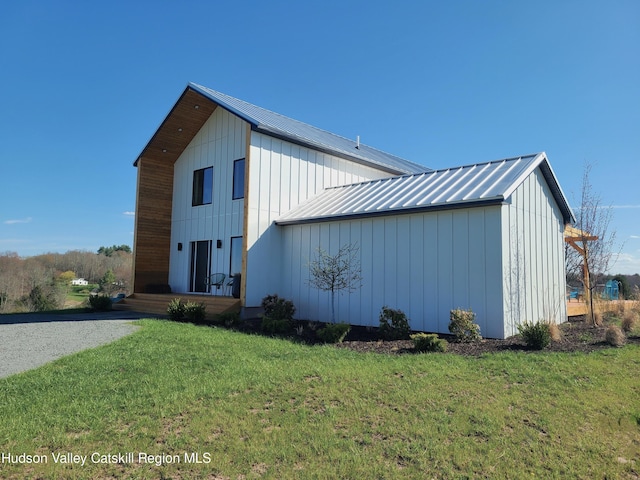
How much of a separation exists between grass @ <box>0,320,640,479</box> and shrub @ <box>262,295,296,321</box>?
14.8 ft

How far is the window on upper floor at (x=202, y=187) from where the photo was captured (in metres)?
16.0

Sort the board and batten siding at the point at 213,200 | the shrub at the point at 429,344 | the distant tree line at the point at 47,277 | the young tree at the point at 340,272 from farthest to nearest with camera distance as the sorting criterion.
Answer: the distant tree line at the point at 47,277 < the board and batten siding at the point at 213,200 < the young tree at the point at 340,272 < the shrub at the point at 429,344

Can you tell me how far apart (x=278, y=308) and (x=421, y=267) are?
4.22 m

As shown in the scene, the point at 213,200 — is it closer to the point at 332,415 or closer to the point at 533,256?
the point at 533,256

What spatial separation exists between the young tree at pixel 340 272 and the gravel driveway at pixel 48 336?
5.11 metres

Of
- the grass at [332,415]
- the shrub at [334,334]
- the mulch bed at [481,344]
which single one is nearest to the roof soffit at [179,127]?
the mulch bed at [481,344]

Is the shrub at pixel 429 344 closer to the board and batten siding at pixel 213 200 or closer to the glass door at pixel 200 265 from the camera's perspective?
the board and batten siding at pixel 213 200

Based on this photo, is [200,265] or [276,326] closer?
[276,326]

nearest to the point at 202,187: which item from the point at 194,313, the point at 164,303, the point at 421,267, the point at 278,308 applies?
the point at 164,303

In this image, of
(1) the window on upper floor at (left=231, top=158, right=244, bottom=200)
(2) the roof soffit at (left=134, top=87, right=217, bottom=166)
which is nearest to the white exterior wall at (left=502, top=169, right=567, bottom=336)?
(1) the window on upper floor at (left=231, top=158, right=244, bottom=200)

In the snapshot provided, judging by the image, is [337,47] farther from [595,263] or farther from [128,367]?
[128,367]

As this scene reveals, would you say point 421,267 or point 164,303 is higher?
point 421,267

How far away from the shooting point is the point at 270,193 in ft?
45.0

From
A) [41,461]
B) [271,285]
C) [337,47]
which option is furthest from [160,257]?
[41,461]
